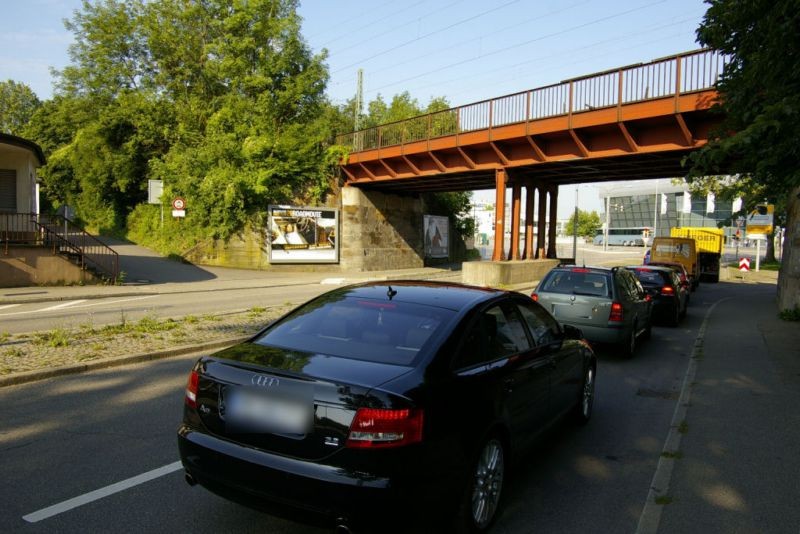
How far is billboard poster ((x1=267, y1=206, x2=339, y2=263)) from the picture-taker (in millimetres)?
30594

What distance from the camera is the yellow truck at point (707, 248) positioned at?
3575 cm

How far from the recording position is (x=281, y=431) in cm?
317

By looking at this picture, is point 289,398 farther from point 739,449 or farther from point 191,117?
point 191,117

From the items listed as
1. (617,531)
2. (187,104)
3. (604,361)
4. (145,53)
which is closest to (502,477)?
(617,531)

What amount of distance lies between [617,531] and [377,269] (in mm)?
30880

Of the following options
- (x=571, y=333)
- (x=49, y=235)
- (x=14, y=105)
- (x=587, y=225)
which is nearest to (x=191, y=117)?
(x=49, y=235)

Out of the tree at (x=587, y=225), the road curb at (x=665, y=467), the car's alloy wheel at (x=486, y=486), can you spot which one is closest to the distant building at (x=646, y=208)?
the tree at (x=587, y=225)

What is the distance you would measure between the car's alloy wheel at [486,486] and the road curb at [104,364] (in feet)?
9.53

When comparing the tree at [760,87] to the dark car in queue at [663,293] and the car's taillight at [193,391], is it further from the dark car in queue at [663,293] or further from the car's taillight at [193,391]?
the car's taillight at [193,391]

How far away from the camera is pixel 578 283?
10.3 m

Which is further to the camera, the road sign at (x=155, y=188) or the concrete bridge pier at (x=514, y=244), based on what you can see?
the road sign at (x=155, y=188)

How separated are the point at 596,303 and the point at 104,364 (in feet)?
24.0

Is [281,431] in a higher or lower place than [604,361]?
higher

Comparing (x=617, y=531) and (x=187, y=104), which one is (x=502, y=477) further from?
(x=187, y=104)
